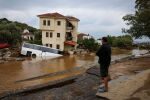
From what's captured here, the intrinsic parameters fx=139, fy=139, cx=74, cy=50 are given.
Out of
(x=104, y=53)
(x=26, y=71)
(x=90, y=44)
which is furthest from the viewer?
(x=90, y=44)

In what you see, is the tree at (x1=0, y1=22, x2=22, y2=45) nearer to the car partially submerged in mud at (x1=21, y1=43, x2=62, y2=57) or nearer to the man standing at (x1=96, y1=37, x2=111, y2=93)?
the car partially submerged in mud at (x1=21, y1=43, x2=62, y2=57)

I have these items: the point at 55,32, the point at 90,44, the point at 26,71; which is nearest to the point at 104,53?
the point at 26,71

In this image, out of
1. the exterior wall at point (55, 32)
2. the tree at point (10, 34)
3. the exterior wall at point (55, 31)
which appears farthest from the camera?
the exterior wall at point (55, 32)

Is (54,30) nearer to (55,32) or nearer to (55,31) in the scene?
(55,31)

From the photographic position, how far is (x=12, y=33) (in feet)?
95.3

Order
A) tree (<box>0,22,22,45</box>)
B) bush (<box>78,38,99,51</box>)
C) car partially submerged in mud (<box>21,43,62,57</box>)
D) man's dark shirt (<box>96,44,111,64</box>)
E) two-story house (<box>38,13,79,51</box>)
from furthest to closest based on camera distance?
1. bush (<box>78,38,99,51</box>)
2. two-story house (<box>38,13,79,51</box>)
3. tree (<box>0,22,22,45</box>)
4. car partially submerged in mud (<box>21,43,62,57</box>)
5. man's dark shirt (<box>96,44,111,64</box>)

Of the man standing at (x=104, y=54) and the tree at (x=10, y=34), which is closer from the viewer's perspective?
the man standing at (x=104, y=54)

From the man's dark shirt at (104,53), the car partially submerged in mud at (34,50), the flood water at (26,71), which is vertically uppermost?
the man's dark shirt at (104,53)

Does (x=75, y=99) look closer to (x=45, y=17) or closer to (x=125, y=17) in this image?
(x=125, y=17)

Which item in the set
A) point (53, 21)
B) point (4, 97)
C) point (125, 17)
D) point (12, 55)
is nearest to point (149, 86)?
point (4, 97)

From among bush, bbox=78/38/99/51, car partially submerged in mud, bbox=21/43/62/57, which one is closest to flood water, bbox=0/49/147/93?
car partially submerged in mud, bbox=21/43/62/57

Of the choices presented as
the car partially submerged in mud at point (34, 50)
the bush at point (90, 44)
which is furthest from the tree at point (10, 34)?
the bush at point (90, 44)

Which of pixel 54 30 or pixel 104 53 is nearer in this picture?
pixel 104 53

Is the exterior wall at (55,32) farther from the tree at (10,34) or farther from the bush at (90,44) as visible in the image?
the bush at (90,44)
